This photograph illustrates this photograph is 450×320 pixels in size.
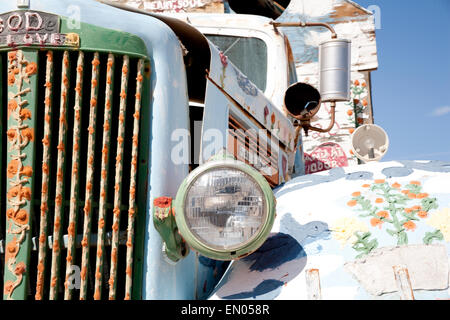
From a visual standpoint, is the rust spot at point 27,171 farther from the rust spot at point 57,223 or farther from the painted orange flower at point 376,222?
the painted orange flower at point 376,222

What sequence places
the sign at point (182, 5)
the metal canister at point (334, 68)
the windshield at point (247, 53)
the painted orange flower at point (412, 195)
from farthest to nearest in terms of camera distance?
the sign at point (182, 5)
the windshield at point (247, 53)
the metal canister at point (334, 68)
the painted orange flower at point (412, 195)

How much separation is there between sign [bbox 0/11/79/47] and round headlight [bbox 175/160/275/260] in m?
0.66

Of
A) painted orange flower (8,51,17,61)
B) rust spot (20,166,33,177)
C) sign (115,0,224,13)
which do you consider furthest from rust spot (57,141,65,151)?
sign (115,0,224,13)

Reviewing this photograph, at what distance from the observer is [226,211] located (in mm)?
1579

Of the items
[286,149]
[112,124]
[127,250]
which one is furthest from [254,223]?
[286,149]

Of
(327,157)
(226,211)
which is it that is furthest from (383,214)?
(327,157)

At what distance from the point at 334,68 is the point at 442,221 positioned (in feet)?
5.76

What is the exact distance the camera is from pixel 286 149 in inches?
132

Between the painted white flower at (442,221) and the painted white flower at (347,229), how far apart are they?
8.6 inches

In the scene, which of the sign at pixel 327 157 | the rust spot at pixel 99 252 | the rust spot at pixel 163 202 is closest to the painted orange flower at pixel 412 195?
the rust spot at pixel 163 202

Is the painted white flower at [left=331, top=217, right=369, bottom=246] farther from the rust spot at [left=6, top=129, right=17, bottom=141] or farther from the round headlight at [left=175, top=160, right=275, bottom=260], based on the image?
the rust spot at [left=6, top=129, right=17, bottom=141]

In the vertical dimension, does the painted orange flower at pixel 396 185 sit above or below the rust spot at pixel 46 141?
below

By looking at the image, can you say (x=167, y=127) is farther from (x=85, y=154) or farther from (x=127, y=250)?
(x=127, y=250)

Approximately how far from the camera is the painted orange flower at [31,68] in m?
1.76
